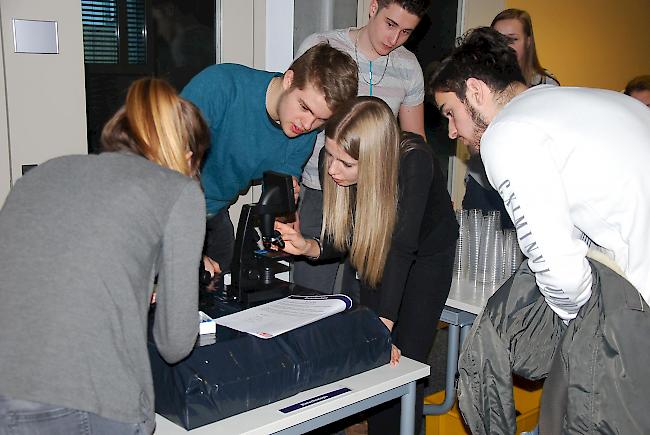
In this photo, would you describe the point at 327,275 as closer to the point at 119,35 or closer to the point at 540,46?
the point at 119,35

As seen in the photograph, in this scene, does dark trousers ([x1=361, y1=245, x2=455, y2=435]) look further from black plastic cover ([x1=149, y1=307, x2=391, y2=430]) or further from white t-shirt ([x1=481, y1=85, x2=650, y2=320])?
white t-shirt ([x1=481, y1=85, x2=650, y2=320])

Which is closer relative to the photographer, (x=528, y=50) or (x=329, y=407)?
(x=329, y=407)

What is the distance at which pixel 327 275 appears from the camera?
8.88ft

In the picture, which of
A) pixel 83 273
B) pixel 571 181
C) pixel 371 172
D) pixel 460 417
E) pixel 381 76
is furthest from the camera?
pixel 381 76

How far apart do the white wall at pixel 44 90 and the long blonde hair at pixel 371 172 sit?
122cm

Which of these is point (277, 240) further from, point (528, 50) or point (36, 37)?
point (528, 50)

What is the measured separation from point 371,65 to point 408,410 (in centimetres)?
145

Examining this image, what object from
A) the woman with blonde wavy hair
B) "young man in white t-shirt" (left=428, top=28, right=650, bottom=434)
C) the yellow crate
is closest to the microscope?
the woman with blonde wavy hair

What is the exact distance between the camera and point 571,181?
145 cm

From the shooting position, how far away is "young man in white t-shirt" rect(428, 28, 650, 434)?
1404 mm

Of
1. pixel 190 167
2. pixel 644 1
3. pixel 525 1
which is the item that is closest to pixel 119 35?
pixel 190 167

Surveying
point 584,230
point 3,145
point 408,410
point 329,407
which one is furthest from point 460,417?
point 3,145

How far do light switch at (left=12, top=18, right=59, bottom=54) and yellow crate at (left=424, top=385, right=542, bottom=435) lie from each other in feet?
6.52

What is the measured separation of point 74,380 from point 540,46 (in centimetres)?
473
